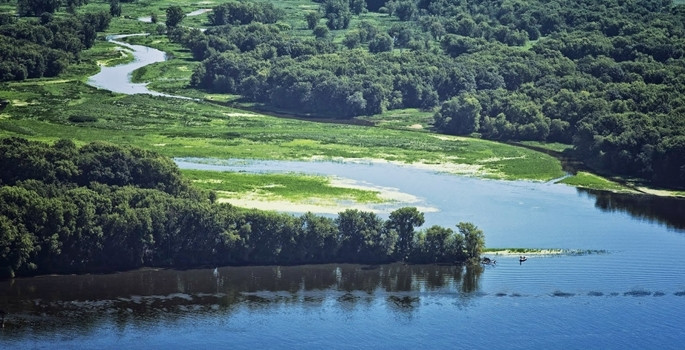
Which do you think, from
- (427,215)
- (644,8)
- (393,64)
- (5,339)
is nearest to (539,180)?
(427,215)

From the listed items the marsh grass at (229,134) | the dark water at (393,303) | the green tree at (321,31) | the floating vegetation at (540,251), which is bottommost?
the dark water at (393,303)

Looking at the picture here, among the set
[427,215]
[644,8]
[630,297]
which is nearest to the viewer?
[630,297]

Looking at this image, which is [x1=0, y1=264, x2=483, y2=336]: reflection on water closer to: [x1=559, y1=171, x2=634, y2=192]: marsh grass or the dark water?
the dark water

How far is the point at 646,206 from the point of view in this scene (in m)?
112

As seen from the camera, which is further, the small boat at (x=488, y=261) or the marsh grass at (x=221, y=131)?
the marsh grass at (x=221, y=131)

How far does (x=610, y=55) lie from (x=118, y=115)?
199 feet

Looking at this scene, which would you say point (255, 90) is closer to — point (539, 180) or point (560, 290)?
point (539, 180)

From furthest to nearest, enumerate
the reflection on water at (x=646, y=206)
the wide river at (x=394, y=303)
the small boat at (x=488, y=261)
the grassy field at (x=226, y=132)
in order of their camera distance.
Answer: the grassy field at (x=226, y=132) < the reflection on water at (x=646, y=206) < the small boat at (x=488, y=261) < the wide river at (x=394, y=303)

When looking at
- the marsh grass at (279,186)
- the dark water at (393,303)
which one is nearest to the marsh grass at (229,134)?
the marsh grass at (279,186)

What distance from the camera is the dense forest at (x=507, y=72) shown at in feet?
430

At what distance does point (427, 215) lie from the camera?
103438 millimetres

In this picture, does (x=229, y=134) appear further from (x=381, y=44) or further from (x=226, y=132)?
(x=381, y=44)

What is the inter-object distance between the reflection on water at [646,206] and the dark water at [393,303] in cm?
527

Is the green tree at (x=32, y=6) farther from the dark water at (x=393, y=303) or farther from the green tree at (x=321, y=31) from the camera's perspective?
the dark water at (x=393, y=303)
